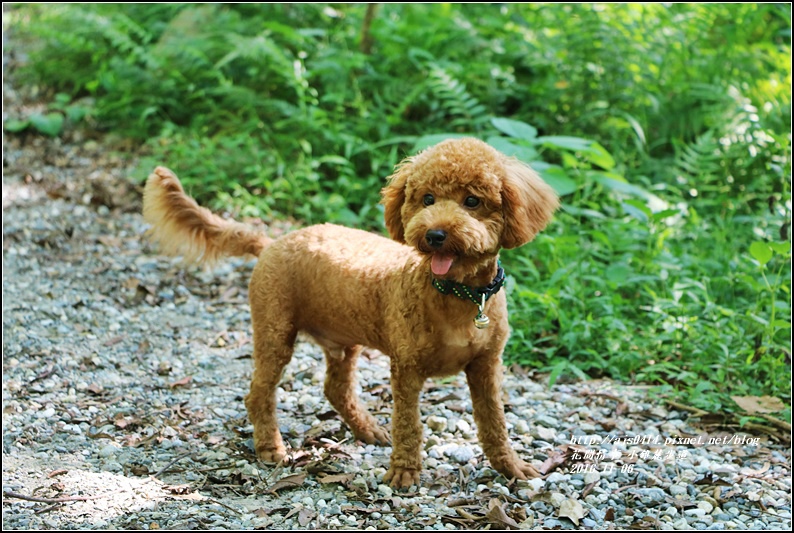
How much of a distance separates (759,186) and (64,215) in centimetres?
611

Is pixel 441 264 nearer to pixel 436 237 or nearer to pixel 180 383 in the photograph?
pixel 436 237

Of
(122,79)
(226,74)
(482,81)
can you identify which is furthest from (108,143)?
(482,81)

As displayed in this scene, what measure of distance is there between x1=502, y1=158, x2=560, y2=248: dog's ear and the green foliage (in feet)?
5.31

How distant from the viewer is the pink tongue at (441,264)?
11.6 feet

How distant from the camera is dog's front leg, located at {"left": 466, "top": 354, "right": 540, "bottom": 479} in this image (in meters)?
4.09

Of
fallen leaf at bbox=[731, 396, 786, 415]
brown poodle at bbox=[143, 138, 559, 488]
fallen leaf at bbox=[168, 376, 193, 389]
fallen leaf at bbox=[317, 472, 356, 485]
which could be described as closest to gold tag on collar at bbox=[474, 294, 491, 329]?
brown poodle at bbox=[143, 138, 559, 488]

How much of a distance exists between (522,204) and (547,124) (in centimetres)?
485

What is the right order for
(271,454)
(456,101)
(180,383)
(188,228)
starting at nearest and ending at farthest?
(271,454) → (188,228) → (180,383) → (456,101)

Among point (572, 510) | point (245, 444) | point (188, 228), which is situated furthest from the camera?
point (188, 228)

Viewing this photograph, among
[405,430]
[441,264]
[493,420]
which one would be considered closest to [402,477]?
[405,430]

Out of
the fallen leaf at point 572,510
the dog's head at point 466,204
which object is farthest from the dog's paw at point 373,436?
the dog's head at point 466,204

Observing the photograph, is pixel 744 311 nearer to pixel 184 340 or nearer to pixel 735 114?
pixel 735 114

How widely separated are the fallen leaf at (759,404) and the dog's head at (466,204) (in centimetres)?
192

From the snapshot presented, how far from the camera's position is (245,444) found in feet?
14.8
